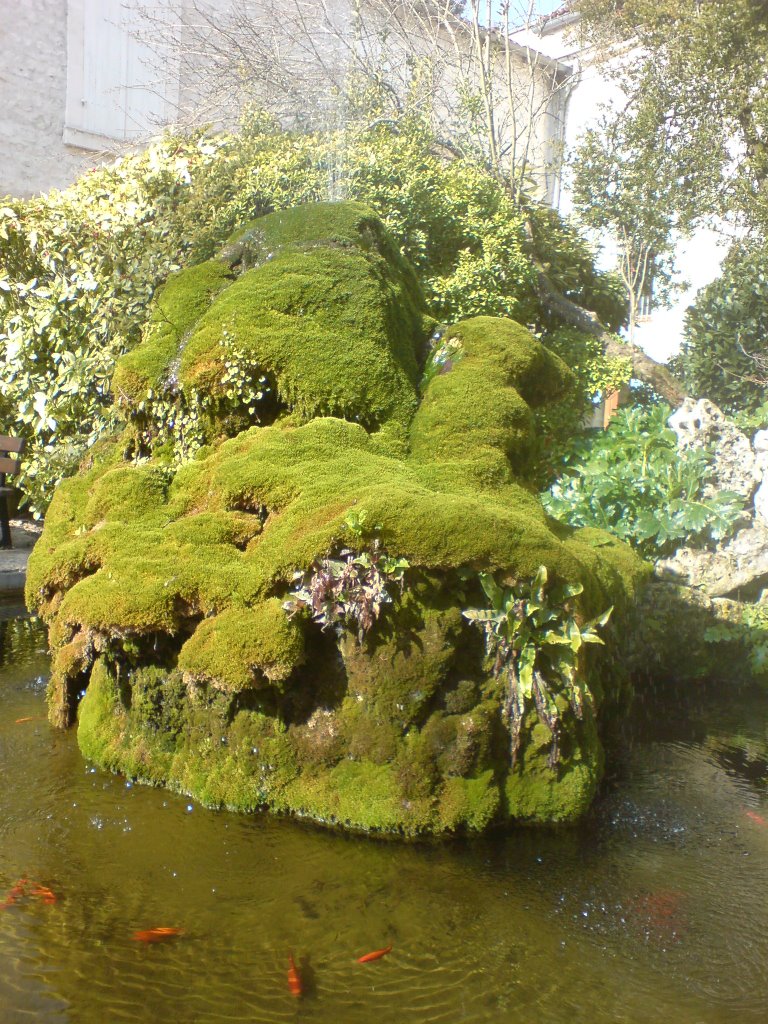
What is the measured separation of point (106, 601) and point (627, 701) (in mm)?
3189

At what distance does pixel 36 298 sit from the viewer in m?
7.90

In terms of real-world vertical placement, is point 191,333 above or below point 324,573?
above

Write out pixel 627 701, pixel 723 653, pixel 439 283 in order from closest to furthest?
pixel 627 701
pixel 723 653
pixel 439 283

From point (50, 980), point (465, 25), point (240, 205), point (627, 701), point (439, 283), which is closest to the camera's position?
point (50, 980)

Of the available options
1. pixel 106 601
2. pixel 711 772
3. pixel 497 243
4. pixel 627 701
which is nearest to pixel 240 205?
pixel 497 243

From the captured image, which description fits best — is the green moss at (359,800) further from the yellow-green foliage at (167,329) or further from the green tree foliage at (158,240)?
the green tree foliage at (158,240)

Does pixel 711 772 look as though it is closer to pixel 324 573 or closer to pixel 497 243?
pixel 324 573

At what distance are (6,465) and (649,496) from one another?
664 centimetres

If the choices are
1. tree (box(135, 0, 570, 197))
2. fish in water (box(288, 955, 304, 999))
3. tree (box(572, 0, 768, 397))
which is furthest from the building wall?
fish in water (box(288, 955, 304, 999))

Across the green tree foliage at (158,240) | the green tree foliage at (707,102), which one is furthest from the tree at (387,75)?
the green tree foliage at (707,102)

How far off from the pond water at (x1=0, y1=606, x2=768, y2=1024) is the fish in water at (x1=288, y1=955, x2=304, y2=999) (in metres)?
0.02

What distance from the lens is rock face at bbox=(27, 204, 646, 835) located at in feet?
12.7

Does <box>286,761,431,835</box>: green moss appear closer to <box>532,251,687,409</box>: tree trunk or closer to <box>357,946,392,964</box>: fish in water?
<box>357,946,392,964</box>: fish in water

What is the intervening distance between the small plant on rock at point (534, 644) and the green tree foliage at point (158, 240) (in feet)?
13.8
